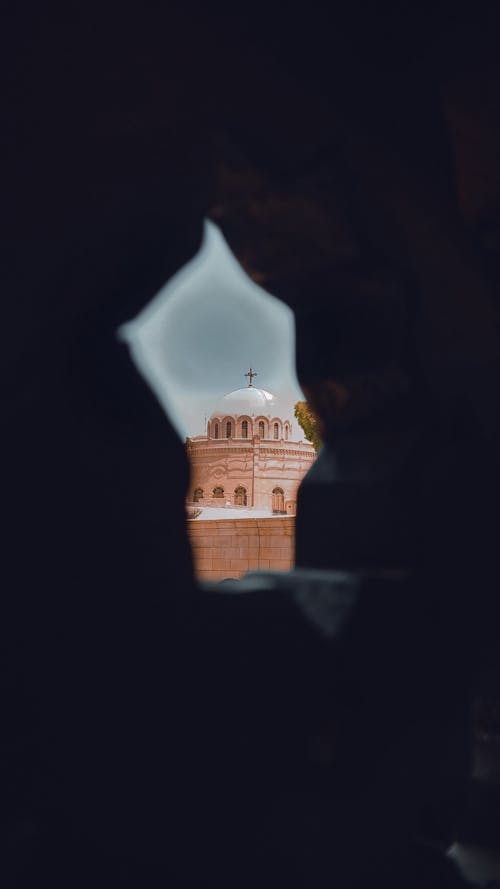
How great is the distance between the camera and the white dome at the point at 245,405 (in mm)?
45312

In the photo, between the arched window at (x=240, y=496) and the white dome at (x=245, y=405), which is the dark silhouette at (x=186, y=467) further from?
the white dome at (x=245, y=405)

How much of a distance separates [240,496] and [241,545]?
28.3 m

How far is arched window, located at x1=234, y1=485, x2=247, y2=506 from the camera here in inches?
1510

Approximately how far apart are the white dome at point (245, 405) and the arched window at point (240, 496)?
724 centimetres

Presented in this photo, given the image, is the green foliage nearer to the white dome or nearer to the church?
the church

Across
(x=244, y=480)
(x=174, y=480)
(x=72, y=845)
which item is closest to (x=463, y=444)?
(x=174, y=480)

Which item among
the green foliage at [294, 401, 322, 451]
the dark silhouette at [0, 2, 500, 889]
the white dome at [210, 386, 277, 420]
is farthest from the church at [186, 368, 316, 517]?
the dark silhouette at [0, 2, 500, 889]

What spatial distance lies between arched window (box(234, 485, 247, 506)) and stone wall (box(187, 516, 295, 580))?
Result: 2731cm

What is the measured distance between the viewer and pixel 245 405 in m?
45.5

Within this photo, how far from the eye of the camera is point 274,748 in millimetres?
2070

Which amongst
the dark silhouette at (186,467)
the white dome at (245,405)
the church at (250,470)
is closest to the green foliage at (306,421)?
the dark silhouette at (186,467)

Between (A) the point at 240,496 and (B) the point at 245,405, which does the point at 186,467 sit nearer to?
(A) the point at 240,496

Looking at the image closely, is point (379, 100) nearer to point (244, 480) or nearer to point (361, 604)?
point (361, 604)

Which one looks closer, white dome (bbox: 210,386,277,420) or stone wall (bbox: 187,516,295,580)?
stone wall (bbox: 187,516,295,580)
